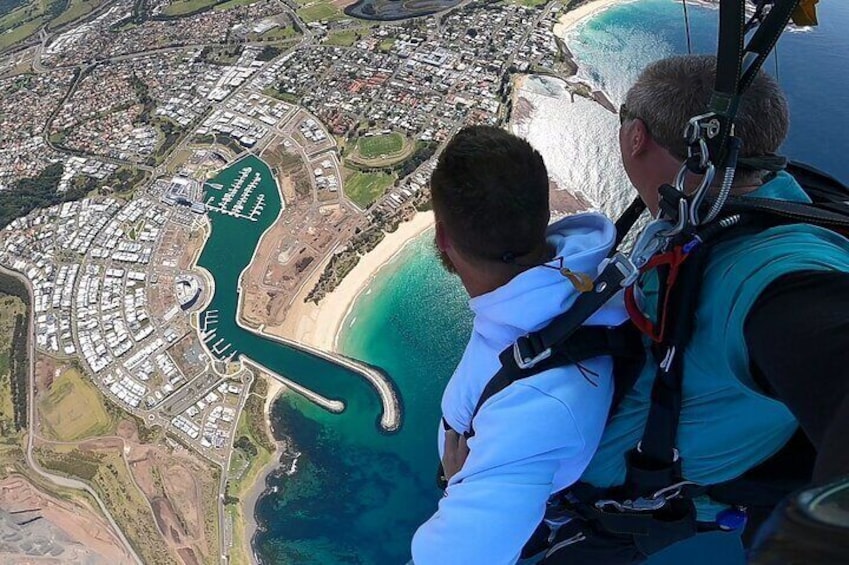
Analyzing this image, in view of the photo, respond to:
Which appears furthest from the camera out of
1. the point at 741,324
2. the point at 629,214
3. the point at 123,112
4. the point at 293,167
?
the point at 123,112

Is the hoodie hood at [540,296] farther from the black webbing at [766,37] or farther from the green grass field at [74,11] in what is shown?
the green grass field at [74,11]

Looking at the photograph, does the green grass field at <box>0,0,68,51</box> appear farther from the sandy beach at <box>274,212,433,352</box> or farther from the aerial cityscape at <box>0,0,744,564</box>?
the sandy beach at <box>274,212,433,352</box>

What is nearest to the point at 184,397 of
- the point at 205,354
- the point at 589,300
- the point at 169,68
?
the point at 205,354

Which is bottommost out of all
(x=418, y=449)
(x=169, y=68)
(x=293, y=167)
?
(x=418, y=449)

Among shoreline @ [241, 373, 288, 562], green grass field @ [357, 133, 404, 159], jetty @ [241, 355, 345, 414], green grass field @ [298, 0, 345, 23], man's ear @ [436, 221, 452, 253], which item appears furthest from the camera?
green grass field @ [298, 0, 345, 23]

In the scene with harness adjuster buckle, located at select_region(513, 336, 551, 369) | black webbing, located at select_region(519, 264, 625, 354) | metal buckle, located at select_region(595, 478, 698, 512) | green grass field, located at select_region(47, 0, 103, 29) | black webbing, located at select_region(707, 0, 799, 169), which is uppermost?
black webbing, located at select_region(707, 0, 799, 169)

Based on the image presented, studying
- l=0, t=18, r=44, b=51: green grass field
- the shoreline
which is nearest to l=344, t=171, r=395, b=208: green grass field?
the shoreline

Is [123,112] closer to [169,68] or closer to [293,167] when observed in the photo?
[169,68]
